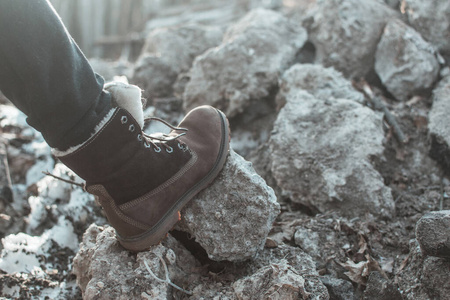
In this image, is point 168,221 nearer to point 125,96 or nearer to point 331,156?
point 125,96

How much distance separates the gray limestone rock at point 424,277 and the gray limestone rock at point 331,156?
1.40 ft

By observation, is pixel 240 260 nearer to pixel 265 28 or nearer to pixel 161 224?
pixel 161 224

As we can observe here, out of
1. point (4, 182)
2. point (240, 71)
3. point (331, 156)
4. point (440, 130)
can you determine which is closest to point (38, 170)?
point (4, 182)

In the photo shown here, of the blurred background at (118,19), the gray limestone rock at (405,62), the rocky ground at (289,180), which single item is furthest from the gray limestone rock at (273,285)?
the blurred background at (118,19)

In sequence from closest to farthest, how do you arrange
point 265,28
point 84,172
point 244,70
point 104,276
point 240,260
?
point 84,172, point 104,276, point 240,260, point 244,70, point 265,28

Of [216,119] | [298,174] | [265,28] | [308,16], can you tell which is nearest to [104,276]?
[216,119]

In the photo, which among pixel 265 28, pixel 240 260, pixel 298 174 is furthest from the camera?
pixel 265 28

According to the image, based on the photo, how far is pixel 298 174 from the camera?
221cm

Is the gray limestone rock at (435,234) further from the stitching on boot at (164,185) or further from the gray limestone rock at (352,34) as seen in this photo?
the gray limestone rock at (352,34)

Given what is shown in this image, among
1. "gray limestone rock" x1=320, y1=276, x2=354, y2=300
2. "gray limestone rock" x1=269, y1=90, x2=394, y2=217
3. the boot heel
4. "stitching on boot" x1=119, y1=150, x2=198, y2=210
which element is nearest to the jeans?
"stitching on boot" x1=119, y1=150, x2=198, y2=210

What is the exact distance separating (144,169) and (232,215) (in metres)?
0.43

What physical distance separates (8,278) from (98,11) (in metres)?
8.99

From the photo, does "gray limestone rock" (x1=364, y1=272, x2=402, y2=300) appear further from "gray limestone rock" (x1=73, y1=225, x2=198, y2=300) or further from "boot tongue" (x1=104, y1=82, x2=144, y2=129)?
"boot tongue" (x1=104, y1=82, x2=144, y2=129)

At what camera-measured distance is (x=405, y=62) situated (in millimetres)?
2734
